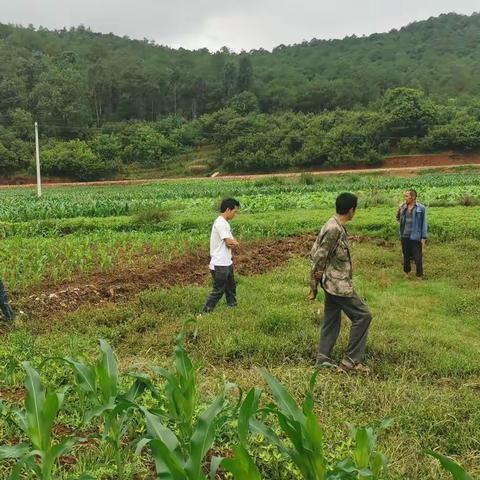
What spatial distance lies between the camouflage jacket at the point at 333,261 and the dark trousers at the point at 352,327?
116 mm

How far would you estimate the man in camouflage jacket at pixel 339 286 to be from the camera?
571 cm

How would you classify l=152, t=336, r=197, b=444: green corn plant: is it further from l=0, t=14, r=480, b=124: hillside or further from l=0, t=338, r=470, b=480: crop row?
l=0, t=14, r=480, b=124: hillside

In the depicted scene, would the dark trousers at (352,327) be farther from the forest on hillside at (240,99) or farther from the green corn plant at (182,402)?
the forest on hillside at (240,99)

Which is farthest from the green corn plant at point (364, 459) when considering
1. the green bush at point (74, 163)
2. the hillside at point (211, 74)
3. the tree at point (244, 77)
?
the tree at point (244, 77)

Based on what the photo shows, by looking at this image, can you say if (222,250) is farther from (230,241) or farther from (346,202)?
(346,202)

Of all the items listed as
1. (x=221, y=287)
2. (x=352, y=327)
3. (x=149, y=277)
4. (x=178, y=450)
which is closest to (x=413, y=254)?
(x=221, y=287)

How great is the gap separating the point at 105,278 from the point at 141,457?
7.04m

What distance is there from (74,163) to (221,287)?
4856cm

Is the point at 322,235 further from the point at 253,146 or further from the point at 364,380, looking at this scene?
the point at 253,146

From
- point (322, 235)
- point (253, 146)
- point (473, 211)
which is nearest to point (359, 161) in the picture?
point (253, 146)

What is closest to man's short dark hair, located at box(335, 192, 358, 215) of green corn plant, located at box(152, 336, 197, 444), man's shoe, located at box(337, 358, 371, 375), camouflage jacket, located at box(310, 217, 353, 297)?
camouflage jacket, located at box(310, 217, 353, 297)

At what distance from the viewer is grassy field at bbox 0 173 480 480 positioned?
13.3 ft

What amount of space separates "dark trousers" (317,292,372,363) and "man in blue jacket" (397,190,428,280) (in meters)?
4.61

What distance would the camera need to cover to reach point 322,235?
227 inches
